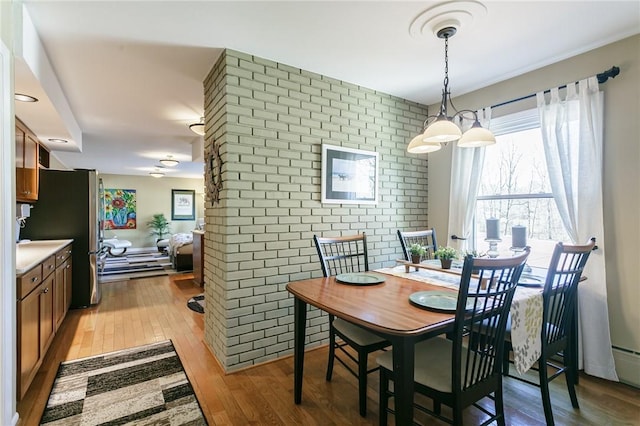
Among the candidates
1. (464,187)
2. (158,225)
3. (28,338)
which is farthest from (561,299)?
(158,225)

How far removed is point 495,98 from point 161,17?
2974mm

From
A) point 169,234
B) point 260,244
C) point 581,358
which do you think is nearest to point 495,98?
point 581,358

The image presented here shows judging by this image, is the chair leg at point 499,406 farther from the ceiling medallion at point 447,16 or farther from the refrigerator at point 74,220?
the refrigerator at point 74,220

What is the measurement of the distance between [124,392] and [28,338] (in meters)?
0.73

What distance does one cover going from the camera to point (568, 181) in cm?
247

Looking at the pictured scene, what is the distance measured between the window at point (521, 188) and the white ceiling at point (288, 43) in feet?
1.77

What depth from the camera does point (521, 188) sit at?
2.92 m

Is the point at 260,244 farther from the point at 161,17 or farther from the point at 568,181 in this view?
the point at 568,181

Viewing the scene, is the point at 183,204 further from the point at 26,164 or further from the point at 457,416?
the point at 457,416

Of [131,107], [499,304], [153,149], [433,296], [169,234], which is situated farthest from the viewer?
[169,234]

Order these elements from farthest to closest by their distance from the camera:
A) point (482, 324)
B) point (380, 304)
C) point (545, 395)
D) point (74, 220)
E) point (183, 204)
Answer: point (183, 204) → point (74, 220) → point (545, 395) → point (380, 304) → point (482, 324)

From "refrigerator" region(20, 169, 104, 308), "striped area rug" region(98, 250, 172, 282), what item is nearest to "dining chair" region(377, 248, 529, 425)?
"refrigerator" region(20, 169, 104, 308)

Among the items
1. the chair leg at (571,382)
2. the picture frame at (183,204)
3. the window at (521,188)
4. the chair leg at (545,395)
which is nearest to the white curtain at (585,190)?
the window at (521,188)

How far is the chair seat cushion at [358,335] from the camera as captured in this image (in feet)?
6.07
